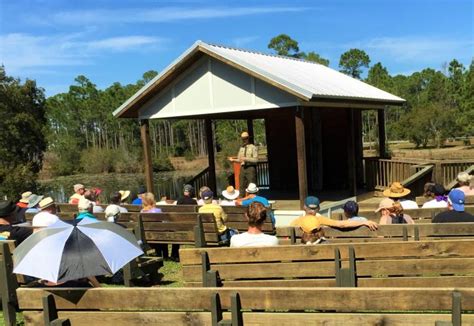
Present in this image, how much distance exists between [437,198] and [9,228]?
20.4 ft

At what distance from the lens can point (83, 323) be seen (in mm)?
3223

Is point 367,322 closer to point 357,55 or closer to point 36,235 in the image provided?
point 36,235

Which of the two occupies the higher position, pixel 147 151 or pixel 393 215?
pixel 147 151

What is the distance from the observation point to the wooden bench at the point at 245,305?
265 centimetres

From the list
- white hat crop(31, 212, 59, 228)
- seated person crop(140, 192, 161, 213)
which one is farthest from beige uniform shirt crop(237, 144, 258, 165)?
white hat crop(31, 212, 59, 228)

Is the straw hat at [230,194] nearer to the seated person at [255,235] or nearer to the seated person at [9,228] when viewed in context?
the seated person at [9,228]

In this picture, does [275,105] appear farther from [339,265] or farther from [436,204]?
[339,265]

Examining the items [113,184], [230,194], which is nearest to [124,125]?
[113,184]

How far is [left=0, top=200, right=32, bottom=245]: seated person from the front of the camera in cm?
625

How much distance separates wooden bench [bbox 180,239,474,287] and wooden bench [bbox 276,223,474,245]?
1.12 metres

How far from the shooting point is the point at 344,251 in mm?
4281

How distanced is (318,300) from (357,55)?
81.3 meters

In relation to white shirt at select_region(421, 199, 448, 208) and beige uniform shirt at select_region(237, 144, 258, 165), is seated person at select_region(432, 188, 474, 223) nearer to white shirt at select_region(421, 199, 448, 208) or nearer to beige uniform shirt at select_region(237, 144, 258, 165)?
white shirt at select_region(421, 199, 448, 208)

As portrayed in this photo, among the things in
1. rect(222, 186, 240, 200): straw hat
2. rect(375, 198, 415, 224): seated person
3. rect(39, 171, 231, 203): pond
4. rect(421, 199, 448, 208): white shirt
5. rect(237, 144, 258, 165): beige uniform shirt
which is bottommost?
rect(39, 171, 231, 203): pond
